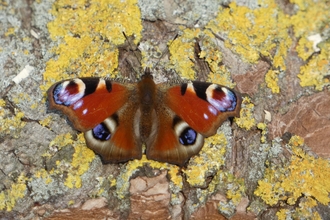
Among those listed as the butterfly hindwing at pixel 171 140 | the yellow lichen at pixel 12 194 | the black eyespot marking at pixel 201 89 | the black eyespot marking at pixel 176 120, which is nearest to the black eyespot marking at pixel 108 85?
the butterfly hindwing at pixel 171 140

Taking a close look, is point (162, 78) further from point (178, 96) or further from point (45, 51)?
point (45, 51)

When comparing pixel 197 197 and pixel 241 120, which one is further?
pixel 241 120

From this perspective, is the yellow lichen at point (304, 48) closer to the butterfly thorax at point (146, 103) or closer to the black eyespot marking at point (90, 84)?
the butterfly thorax at point (146, 103)

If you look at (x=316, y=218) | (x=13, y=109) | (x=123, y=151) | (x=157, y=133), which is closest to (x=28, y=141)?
(x=13, y=109)

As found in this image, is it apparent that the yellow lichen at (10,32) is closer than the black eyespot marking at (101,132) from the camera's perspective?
No

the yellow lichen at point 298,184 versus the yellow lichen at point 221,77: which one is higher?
the yellow lichen at point 221,77

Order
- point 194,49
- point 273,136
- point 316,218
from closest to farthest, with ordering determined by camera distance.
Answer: point 316,218 → point 273,136 → point 194,49

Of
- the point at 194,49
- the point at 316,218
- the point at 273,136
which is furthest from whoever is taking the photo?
the point at 194,49
